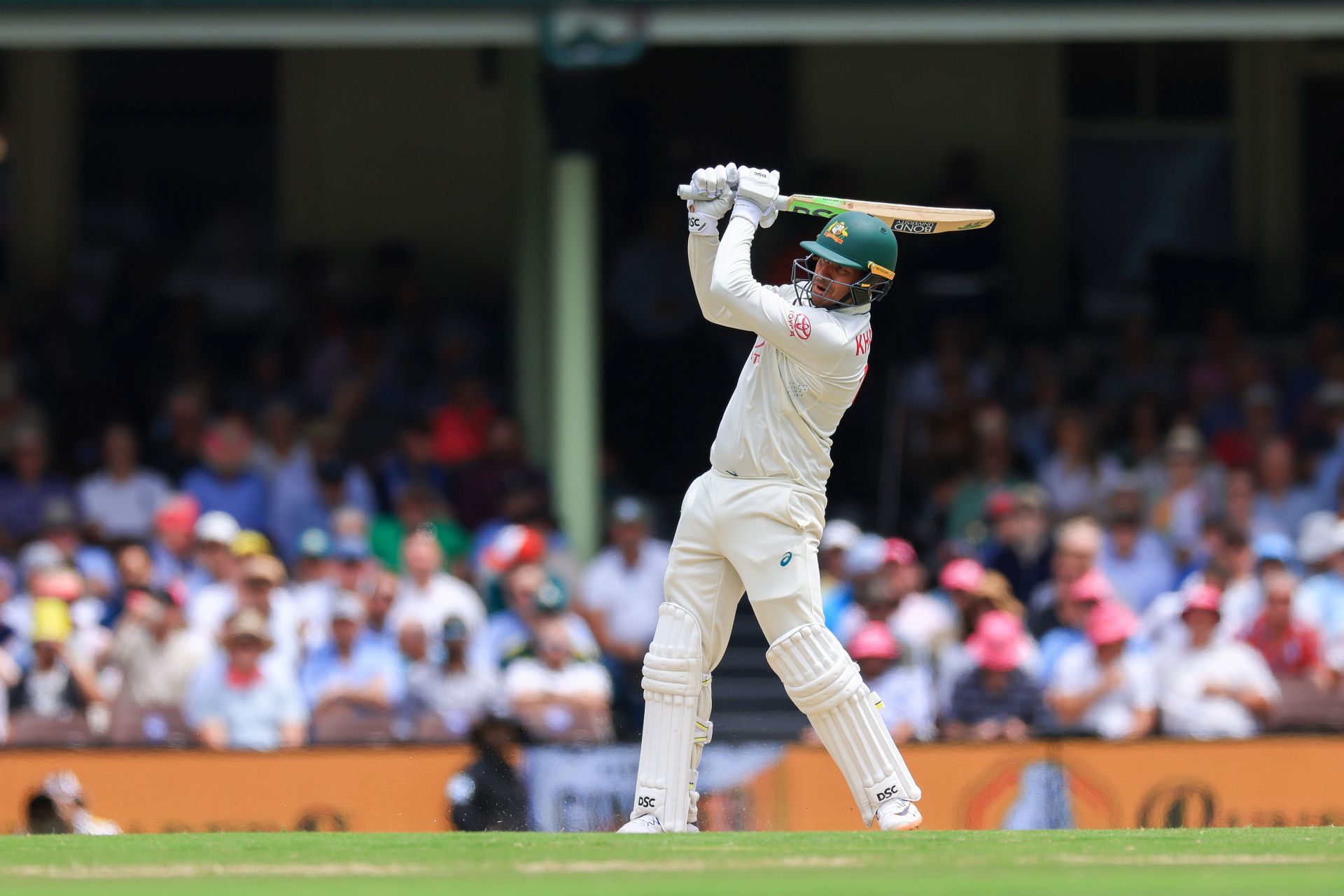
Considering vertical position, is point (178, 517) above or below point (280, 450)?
below

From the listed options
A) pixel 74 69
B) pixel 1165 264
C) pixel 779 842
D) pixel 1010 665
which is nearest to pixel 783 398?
pixel 779 842

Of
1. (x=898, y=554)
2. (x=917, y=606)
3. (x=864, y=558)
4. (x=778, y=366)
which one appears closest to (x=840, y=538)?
(x=864, y=558)

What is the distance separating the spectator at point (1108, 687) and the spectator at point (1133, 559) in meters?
1.18

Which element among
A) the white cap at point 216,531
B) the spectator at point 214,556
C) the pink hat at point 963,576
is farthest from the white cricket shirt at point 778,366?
the white cap at point 216,531

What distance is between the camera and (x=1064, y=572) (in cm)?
1080

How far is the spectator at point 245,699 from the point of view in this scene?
1010 centimetres

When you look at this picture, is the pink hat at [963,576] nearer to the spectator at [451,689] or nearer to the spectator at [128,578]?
the spectator at [451,689]

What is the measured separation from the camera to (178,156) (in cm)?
1521

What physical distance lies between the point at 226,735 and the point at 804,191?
6.30m

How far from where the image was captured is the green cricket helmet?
698cm

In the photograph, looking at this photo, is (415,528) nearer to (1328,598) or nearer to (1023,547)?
(1023,547)

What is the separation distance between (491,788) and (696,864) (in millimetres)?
3555

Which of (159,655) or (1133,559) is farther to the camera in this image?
(1133,559)

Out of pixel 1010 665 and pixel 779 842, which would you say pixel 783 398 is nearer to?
pixel 779 842
